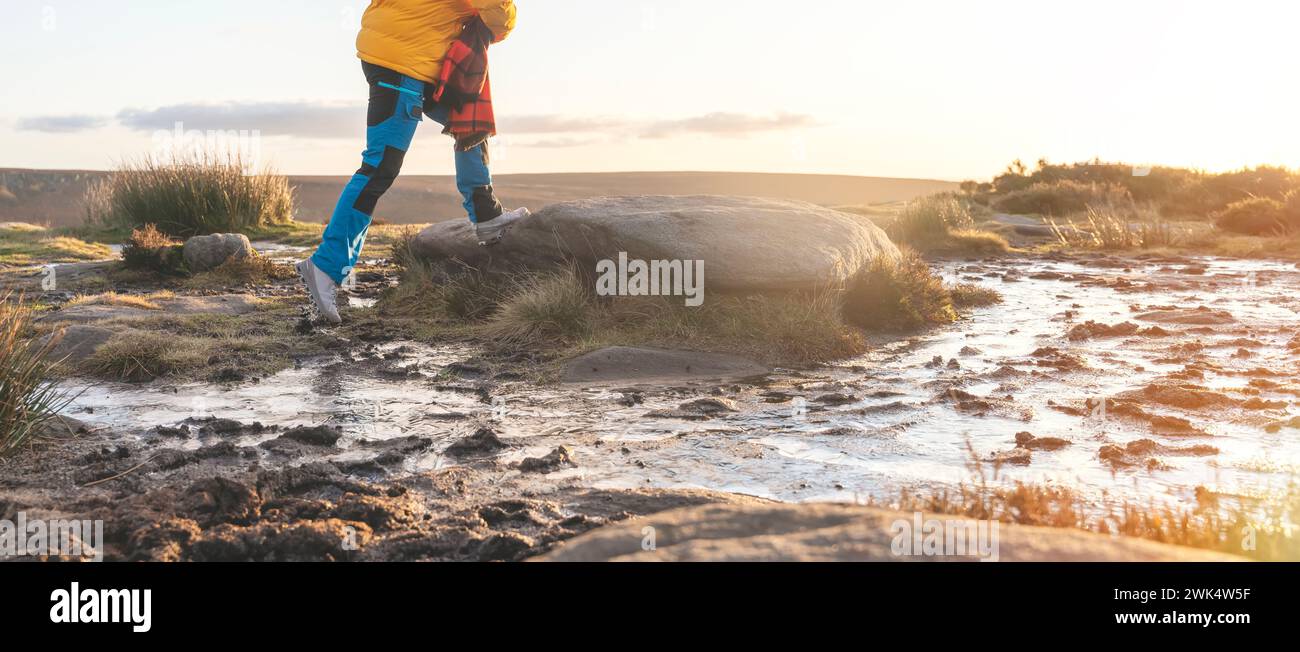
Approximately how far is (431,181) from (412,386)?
57283mm

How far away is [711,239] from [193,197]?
11475mm

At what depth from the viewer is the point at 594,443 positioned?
193 inches

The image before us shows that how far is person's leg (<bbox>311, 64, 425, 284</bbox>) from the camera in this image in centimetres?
658

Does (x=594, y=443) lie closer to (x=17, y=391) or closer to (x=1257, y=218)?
(x=17, y=391)

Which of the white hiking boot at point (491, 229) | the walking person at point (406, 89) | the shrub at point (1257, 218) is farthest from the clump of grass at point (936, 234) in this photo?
the walking person at point (406, 89)

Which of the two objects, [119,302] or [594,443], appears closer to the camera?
[594,443]

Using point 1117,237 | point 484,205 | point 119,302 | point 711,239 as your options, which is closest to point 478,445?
point 484,205

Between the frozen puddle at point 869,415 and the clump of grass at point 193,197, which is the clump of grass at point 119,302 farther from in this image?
the clump of grass at point 193,197

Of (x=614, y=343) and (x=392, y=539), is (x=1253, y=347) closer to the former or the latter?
(x=614, y=343)

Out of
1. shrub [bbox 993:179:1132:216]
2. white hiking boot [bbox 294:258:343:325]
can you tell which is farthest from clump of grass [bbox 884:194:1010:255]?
white hiking boot [bbox 294:258:343:325]

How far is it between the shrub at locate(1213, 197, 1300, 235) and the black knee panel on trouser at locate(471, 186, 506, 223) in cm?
1581

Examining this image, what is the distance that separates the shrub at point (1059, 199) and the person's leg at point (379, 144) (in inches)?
834

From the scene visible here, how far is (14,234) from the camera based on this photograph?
17.4 meters
